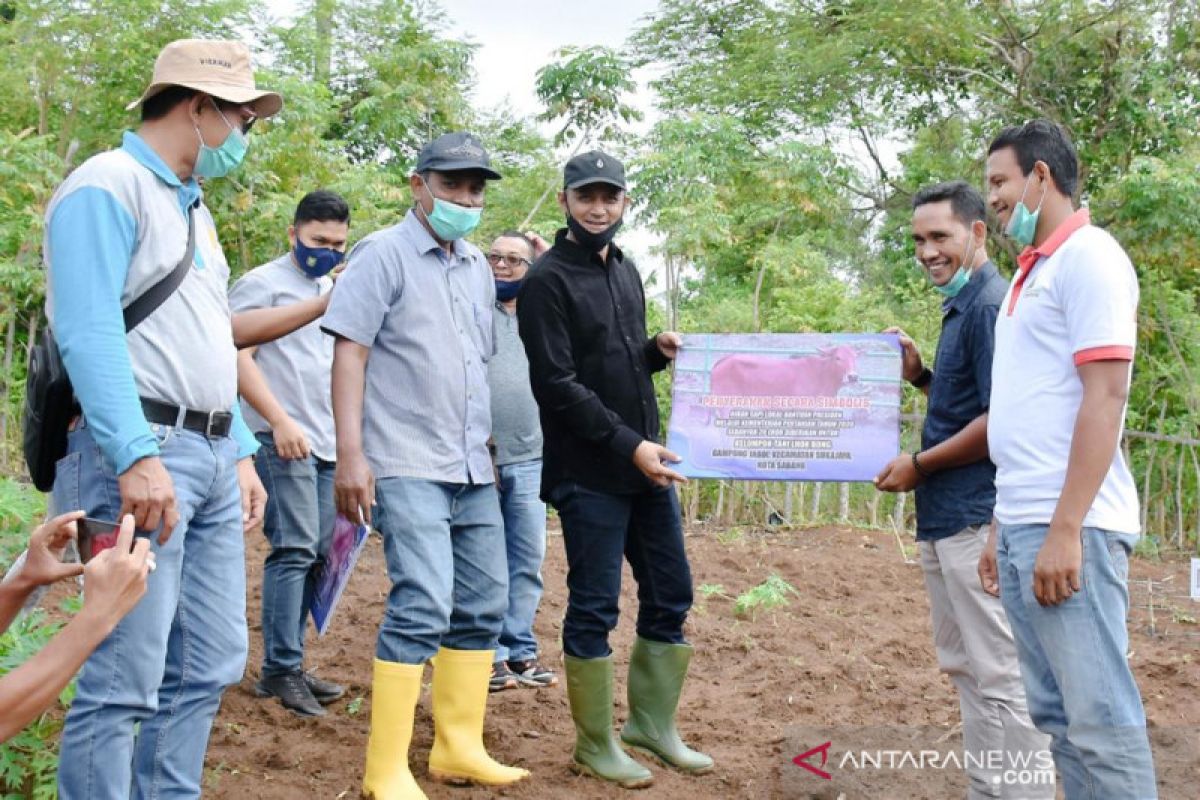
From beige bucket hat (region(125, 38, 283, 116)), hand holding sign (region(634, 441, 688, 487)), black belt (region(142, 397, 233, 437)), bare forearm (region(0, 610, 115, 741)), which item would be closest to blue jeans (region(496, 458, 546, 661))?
hand holding sign (region(634, 441, 688, 487))

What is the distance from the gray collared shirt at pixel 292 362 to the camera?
187 inches

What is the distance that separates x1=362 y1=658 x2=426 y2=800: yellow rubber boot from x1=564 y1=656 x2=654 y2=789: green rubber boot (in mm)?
583

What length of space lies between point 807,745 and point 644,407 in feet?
4.75

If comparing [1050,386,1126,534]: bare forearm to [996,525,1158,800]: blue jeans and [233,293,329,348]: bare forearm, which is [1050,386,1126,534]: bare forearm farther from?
[233,293,329,348]: bare forearm

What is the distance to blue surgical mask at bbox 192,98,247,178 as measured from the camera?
9.65 ft

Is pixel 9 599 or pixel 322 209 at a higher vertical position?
pixel 322 209

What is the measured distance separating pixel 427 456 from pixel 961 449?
161 cm

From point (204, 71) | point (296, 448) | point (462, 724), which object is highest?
point (204, 71)

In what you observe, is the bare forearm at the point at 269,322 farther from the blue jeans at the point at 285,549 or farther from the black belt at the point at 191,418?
the blue jeans at the point at 285,549

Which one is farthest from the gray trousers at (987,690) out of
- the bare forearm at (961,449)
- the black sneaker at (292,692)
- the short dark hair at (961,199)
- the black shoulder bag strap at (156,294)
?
the black sneaker at (292,692)

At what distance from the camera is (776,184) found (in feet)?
50.2

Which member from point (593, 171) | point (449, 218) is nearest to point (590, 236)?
point (593, 171)

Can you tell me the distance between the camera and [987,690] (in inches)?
134

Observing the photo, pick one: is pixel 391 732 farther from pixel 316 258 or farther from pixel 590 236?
pixel 316 258
